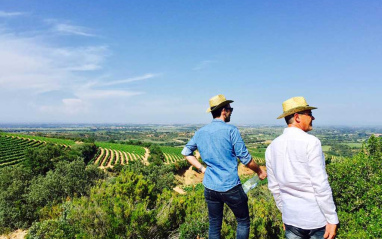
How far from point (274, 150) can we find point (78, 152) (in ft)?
190

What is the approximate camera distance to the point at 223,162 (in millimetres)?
3037

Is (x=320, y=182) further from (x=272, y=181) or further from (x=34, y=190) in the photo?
(x=34, y=190)

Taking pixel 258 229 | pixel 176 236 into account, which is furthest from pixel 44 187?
pixel 258 229

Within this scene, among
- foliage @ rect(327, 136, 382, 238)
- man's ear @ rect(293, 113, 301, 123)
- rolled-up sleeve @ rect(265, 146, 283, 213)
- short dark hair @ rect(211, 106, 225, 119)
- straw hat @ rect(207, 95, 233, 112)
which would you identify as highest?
straw hat @ rect(207, 95, 233, 112)

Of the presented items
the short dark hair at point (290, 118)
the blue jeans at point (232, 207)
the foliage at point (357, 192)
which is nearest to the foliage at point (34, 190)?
the blue jeans at point (232, 207)

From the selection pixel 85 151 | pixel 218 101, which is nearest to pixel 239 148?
pixel 218 101

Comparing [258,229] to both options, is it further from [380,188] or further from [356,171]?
[356,171]

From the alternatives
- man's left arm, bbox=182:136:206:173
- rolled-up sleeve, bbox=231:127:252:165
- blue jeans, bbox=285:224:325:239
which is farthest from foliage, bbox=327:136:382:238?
man's left arm, bbox=182:136:206:173

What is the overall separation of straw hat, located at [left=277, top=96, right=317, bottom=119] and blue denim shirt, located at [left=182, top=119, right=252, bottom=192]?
2.32ft

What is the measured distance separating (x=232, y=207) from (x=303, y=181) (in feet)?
3.83

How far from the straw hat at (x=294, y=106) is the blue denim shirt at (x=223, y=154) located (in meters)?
0.71

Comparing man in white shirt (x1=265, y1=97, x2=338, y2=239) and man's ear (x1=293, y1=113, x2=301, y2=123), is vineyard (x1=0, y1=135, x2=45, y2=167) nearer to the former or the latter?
man in white shirt (x1=265, y1=97, x2=338, y2=239)

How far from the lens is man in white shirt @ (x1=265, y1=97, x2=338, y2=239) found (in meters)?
2.21

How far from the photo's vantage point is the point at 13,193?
19.5 metres
